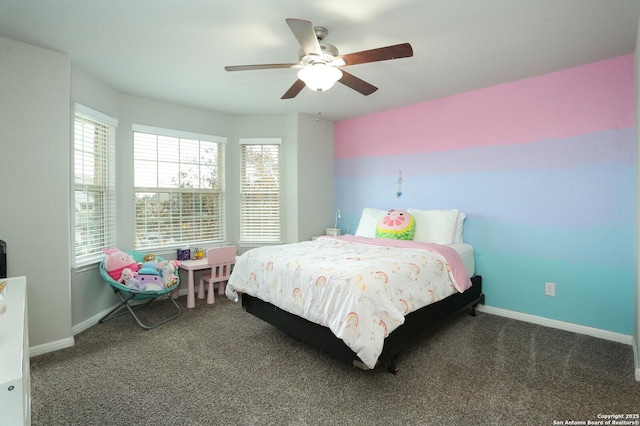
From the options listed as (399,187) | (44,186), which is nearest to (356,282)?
(399,187)

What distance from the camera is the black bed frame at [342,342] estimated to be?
84.6 inches

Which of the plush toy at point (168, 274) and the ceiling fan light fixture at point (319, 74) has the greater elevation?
the ceiling fan light fixture at point (319, 74)

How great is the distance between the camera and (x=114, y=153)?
3514mm

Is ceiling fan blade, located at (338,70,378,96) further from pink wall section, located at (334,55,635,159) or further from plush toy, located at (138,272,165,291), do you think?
plush toy, located at (138,272,165,291)

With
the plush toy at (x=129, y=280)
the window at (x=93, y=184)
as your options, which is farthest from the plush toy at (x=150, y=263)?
the window at (x=93, y=184)

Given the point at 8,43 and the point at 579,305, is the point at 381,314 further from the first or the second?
the point at 8,43

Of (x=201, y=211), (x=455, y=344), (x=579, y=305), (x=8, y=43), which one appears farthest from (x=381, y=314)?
(x=8, y=43)

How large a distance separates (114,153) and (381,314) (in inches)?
131

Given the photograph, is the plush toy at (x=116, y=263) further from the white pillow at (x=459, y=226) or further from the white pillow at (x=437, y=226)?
the white pillow at (x=459, y=226)

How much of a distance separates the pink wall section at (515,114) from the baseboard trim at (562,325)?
1.76 metres

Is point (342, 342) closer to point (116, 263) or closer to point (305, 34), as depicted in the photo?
point (305, 34)

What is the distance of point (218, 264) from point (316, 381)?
210 centimetres

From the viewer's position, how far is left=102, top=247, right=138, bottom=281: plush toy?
10.0ft

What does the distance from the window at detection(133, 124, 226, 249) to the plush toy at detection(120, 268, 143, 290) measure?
0.82 meters
